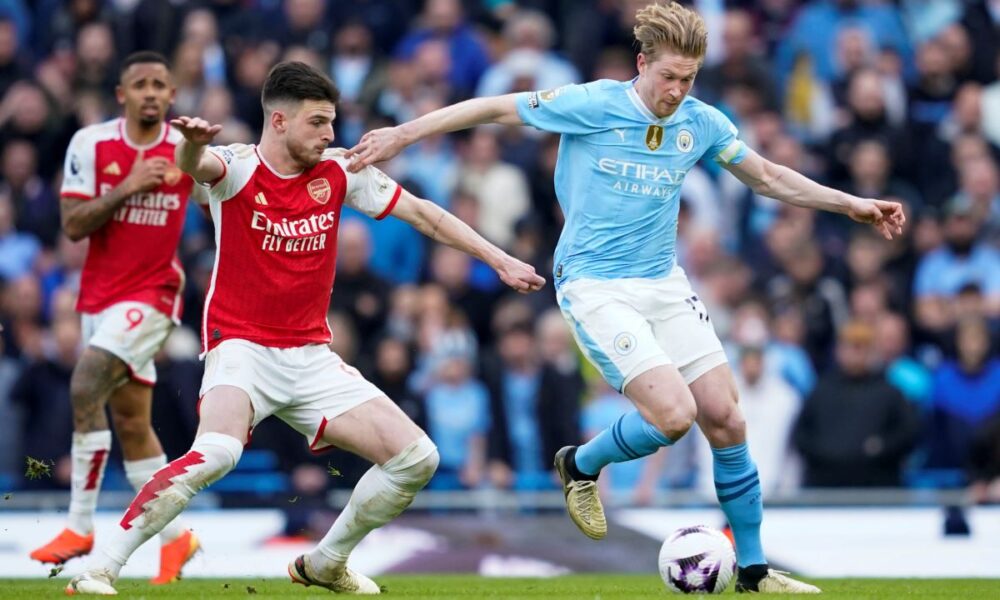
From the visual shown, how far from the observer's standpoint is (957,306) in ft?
51.8

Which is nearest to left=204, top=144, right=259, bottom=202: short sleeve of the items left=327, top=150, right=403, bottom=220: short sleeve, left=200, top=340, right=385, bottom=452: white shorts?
left=327, top=150, right=403, bottom=220: short sleeve

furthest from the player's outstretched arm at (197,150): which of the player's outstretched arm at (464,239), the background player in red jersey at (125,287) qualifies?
the background player in red jersey at (125,287)

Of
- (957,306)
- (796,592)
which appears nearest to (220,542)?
(796,592)

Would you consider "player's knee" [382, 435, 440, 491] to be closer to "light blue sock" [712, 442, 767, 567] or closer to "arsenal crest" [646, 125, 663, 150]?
"light blue sock" [712, 442, 767, 567]

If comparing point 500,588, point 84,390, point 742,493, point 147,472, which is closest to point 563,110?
point 742,493

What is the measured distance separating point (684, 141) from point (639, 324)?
43.0 inches

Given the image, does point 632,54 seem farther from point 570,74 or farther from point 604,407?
point 604,407

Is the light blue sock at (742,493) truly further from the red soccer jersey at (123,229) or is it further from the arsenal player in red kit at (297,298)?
the red soccer jersey at (123,229)

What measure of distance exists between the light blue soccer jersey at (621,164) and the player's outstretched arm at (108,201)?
2517 mm

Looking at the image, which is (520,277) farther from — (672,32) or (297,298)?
(672,32)

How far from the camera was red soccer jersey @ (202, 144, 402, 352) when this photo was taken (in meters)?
9.48

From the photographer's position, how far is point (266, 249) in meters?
9.52

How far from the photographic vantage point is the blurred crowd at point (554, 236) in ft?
49.0

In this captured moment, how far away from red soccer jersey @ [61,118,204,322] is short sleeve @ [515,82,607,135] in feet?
8.39
